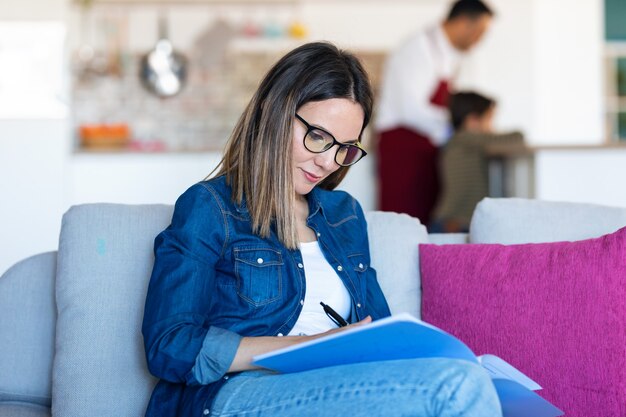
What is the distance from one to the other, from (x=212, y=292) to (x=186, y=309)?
103 mm

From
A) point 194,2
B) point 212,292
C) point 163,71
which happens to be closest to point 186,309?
point 212,292

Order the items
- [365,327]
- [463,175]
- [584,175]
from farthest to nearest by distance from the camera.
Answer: [463,175]
[584,175]
[365,327]

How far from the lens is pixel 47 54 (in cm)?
472

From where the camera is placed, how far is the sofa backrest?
184cm

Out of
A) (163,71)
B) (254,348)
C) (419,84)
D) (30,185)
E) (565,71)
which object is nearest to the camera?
(254,348)

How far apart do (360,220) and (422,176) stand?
2.88 metres

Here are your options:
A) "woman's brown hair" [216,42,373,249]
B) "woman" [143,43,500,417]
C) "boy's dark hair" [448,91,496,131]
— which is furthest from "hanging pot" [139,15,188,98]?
"woman's brown hair" [216,42,373,249]

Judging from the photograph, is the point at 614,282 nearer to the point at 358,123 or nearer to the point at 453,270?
the point at 453,270

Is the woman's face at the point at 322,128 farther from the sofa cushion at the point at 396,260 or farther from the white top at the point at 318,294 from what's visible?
the sofa cushion at the point at 396,260

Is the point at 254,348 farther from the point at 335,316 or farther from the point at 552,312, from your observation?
the point at 552,312

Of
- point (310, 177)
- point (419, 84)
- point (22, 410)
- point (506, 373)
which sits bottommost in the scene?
point (22, 410)

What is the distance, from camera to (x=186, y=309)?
1551 mm

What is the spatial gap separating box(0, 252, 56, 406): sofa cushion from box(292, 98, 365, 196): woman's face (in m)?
0.66

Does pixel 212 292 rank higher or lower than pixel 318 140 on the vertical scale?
lower
